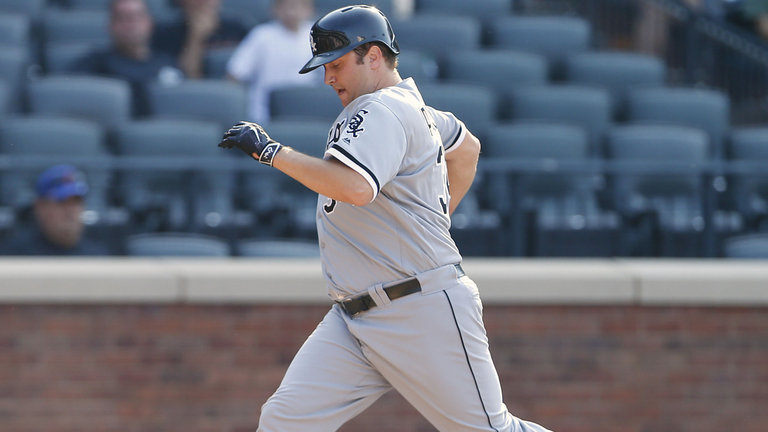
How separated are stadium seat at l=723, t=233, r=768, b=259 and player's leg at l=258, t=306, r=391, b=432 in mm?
3241

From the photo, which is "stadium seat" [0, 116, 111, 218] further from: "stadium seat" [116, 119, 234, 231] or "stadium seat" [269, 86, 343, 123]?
"stadium seat" [269, 86, 343, 123]

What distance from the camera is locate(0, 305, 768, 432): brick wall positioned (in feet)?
16.9

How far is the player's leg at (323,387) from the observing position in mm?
3555

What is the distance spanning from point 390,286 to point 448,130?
684 mm

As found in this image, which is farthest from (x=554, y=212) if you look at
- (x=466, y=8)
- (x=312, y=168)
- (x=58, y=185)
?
(x=466, y=8)

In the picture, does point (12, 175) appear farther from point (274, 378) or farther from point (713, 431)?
point (713, 431)

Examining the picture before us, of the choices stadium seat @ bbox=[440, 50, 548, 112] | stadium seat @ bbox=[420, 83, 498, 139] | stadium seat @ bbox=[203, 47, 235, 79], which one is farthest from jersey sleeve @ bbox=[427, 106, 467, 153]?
stadium seat @ bbox=[203, 47, 235, 79]

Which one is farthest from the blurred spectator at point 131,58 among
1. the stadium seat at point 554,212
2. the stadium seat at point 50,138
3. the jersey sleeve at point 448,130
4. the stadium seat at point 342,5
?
the jersey sleeve at point 448,130

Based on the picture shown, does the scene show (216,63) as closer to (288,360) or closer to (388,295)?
(288,360)

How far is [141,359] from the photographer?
520 cm

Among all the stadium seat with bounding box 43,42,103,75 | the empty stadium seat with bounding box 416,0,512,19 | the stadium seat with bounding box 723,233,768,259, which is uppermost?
the empty stadium seat with bounding box 416,0,512,19

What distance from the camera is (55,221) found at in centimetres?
580

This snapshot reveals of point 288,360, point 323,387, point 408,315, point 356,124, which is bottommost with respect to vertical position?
point 288,360

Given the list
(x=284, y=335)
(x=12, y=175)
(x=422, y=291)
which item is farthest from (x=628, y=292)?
(x=12, y=175)
